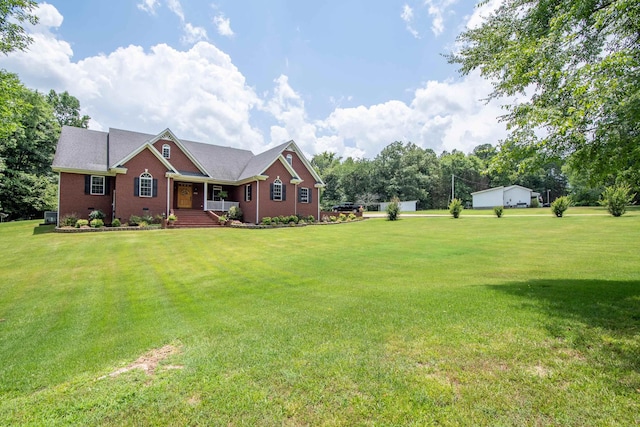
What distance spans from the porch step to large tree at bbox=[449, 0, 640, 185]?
757 inches

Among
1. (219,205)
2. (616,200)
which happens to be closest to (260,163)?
(219,205)

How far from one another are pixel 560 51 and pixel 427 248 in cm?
736

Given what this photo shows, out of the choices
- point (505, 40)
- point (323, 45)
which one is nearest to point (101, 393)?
point (505, 40)

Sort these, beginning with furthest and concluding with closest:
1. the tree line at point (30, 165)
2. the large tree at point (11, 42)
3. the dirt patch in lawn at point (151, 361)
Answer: the tree line at point (30, 165), the large tree at point (11, 42), the dirt patch in lawn at point (151, 361)

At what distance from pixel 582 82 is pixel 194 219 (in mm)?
22007

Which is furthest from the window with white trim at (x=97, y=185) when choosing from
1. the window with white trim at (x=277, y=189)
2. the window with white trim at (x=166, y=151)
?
the window with white trim at (x=277, y=189)

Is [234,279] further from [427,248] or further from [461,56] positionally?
[461,56]

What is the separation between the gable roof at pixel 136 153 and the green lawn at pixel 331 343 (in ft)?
46.6

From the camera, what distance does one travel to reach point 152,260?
10.5 meters

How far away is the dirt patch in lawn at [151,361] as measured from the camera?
12.0 feet

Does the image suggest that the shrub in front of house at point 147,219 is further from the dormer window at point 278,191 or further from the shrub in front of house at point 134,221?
the dormer window at point 278,191

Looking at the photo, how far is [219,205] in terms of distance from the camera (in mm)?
25016

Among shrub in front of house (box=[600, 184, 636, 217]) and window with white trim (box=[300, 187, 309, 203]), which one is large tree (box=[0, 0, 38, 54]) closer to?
window with white trim (box=[300, 187, 309, 203])

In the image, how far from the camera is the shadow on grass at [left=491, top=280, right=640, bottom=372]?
3498mm
